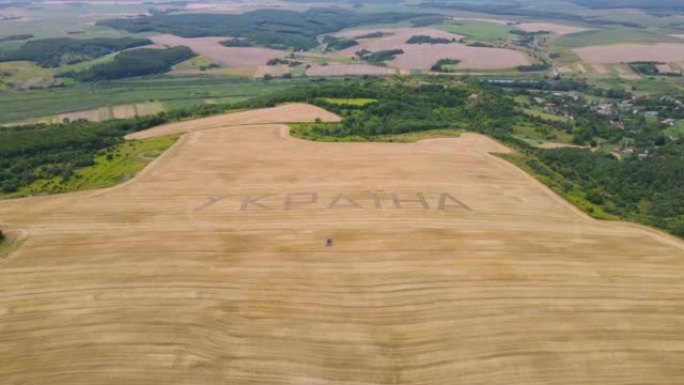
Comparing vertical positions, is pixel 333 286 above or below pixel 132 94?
above

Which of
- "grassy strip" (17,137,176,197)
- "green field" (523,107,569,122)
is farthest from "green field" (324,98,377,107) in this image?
"green field" (523,107,569,122)

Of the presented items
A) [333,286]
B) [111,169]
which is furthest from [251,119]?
[333,286]

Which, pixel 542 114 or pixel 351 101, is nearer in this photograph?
pixel 351 101

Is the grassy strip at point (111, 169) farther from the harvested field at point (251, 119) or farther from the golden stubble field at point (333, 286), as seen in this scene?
the harvested field at point (251, 119)

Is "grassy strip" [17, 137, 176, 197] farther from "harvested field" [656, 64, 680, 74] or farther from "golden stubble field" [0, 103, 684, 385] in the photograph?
"harvested field" [656, 64, 680, 74]

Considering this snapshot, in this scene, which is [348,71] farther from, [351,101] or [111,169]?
[111,169]

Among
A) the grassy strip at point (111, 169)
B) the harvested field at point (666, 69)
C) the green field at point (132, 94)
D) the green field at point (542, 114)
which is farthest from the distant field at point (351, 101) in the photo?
the harvested field at point (666, 69)

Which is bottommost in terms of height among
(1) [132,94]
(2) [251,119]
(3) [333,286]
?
(1) [132,94]
